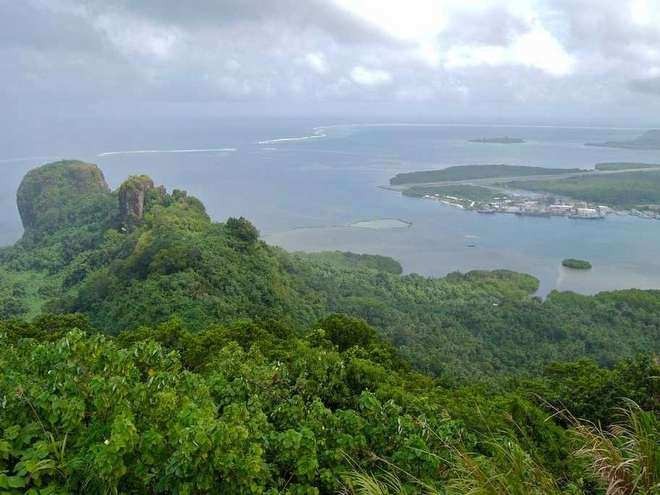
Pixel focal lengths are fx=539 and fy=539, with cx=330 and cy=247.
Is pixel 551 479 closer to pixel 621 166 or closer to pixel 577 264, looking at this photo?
pixel 577 264

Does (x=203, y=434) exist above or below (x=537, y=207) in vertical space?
above

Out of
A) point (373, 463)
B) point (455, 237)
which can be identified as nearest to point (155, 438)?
point (373, 463)

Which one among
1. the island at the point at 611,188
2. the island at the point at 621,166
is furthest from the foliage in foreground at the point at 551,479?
the island at the point at 621,166

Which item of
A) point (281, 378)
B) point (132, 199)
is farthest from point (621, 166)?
point (281, 378)

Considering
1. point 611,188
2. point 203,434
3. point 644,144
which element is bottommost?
point 611,188

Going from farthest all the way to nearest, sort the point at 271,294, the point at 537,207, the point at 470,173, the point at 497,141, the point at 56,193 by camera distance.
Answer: the point at 497,141
the point at 470,173
the point at 537,207
the point at 56,193
the point at 271,294

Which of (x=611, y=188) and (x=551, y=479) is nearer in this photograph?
(x=551, y=479)

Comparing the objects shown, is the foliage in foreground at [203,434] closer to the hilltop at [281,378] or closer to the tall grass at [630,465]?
the hilltop at [281,378]
